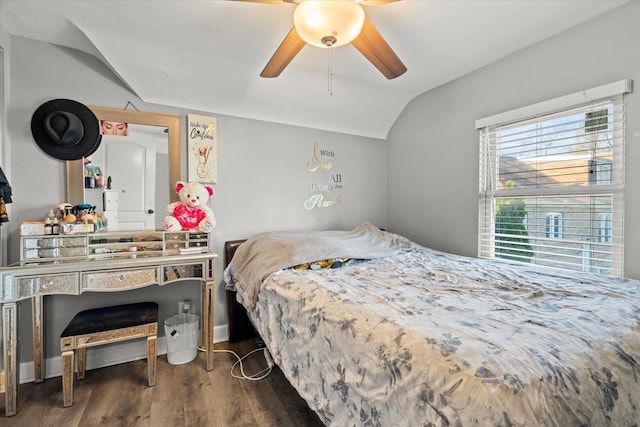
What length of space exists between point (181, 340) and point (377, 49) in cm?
232

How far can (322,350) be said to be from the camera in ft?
4.22

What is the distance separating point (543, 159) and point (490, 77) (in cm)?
78

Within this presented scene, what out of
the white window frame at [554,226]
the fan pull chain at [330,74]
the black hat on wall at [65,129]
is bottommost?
the white window frame at [554,226]

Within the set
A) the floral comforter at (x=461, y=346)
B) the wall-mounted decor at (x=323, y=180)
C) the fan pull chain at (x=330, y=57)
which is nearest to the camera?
the floral comforter at (x=461, y=346)

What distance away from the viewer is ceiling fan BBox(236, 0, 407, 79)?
1199 millimetres

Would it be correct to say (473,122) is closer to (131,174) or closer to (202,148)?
(202,148)

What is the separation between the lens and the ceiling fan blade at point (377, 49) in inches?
55.7

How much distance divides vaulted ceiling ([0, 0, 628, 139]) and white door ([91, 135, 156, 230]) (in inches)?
15.8

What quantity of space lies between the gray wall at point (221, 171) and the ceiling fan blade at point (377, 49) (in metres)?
1.31

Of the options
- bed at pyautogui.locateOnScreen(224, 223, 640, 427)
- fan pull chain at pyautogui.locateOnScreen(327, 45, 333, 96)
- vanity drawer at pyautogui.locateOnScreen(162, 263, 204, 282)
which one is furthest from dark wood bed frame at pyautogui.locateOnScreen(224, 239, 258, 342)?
fan pull chain at pyautogui.locateOnScreen(327, 45, 333, 96)

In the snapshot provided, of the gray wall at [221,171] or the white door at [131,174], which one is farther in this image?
the white door at [131,174]

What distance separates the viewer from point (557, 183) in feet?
6.51

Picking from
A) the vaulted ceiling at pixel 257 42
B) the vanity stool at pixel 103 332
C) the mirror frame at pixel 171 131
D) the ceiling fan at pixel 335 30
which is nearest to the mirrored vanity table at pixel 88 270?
the vanity stool at pixel 103 332

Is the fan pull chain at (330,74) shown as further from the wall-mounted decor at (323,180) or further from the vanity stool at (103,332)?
the vanity stool at (103,332)
